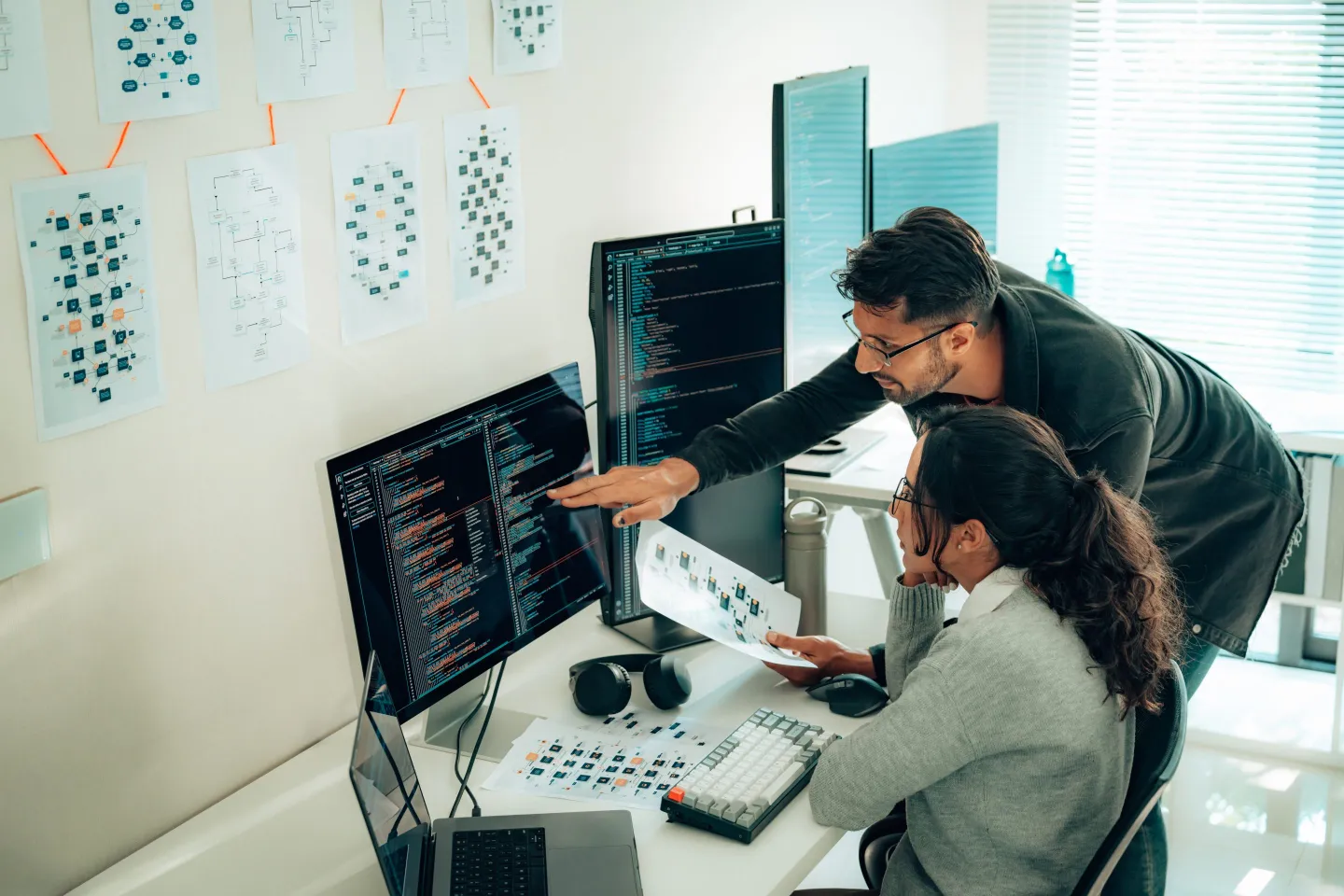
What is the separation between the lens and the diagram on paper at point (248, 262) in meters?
1.51

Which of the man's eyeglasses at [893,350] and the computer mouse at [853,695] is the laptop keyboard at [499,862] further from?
the man's eyeglasses at [893,350]

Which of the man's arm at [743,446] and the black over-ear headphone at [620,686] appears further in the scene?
the man's arm at [743,446]

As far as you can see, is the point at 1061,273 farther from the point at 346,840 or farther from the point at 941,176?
the point at 346,840

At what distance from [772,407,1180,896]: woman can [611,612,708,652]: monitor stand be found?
563 mm

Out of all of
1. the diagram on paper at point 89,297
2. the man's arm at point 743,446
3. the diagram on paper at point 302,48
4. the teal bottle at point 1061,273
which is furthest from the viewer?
the teal bottle at point 1061,273

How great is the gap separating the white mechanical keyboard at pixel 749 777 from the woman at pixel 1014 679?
0.27 ft

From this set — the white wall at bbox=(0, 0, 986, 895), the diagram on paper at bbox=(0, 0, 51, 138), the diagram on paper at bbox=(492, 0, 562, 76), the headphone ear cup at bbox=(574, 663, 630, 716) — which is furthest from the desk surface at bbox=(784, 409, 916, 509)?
the diagram on paper at bbox=(0, 0, 51, 138)

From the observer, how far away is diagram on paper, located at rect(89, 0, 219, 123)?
53.3 inches

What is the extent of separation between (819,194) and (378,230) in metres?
1.10

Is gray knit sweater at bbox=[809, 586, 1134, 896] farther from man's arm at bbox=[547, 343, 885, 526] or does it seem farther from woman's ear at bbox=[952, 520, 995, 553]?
man's arm at bbox=[547, 343, 885, 526]

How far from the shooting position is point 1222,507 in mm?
1979

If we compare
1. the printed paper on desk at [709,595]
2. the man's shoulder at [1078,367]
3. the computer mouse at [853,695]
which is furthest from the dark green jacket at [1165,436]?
the computer mouse at [853,695]

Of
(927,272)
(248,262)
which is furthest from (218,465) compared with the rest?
(927,272)

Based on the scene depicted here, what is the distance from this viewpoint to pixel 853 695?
5.94ft
